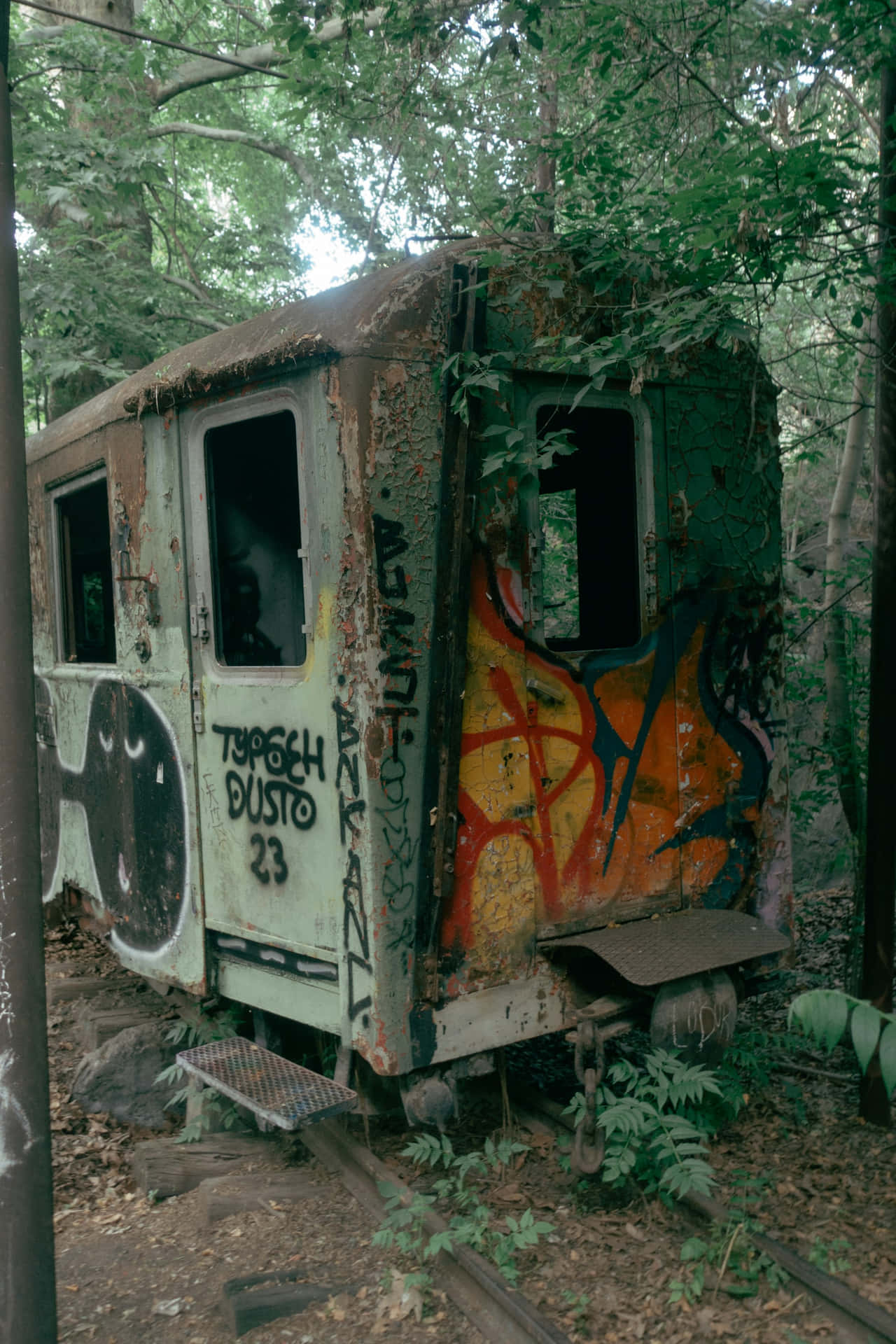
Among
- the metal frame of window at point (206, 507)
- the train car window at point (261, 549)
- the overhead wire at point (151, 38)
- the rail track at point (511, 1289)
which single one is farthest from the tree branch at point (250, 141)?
the rail track at point (511, 1289)

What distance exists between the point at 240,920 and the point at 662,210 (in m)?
3.43

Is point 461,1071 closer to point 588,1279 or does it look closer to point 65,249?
point 588,1279

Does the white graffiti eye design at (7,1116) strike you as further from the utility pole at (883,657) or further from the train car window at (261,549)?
the utility pole at (883,657)

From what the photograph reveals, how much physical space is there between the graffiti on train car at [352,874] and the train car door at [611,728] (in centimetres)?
71

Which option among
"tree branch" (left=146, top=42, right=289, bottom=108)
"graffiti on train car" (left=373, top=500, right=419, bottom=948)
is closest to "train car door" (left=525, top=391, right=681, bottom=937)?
"graffiti on train car" (left=373, top=500, right=419, bottom=948)

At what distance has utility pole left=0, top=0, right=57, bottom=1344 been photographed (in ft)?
9.69

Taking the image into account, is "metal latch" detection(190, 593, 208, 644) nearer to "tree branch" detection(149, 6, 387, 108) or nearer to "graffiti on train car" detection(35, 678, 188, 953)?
"graffiti on train car" detection(35, 678, 188, 953)

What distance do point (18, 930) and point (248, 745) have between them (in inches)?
59.6

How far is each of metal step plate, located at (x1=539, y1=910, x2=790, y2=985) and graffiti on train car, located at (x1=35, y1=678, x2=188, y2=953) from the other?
1.76 meters

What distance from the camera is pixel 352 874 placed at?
3877mm

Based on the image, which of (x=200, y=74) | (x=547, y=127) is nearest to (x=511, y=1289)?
(x=547, y=127)

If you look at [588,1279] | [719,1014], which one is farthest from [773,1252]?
[719,1014]

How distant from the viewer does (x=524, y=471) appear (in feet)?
13.1

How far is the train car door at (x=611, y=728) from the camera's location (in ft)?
13.8
